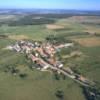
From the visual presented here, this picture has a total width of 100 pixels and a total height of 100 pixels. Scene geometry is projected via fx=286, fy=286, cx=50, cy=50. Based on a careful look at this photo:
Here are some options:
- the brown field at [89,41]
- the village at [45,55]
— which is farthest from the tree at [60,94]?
the brown field at [89,41]

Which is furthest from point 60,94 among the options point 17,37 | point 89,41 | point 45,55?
point 17,37

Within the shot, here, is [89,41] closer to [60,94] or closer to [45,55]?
[45,55]

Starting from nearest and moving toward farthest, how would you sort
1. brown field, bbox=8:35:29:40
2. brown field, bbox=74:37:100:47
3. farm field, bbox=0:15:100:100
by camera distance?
farm field, bbox=0:15:100:100
brown field, bbox=74:37:100:47
brown field, bbox=8:35:29:40

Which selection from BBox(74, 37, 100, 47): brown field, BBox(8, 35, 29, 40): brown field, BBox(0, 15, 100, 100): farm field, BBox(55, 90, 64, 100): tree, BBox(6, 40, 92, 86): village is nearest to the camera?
BBox(55, 90, 64, 100): tree

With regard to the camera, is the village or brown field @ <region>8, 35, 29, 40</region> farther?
brown field @ <region>8, 35, 29, 40</region>

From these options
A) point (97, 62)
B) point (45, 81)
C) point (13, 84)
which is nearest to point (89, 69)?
point (97, 62)

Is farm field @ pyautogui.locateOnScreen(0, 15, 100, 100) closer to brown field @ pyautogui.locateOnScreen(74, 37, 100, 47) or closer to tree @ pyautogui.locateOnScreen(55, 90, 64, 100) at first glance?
tree @ pyautogui.locateOnScreen(55, 90, 64, 100)

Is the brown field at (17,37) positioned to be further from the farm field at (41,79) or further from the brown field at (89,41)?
the brown field at (89,41)

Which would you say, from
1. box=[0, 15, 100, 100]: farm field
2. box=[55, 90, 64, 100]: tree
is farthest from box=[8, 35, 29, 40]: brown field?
box=[55, 90, 64, 100]: tree

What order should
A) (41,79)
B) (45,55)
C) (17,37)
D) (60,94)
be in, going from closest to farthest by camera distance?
(60,94) → (41,79) → (45,55) → (17,37)

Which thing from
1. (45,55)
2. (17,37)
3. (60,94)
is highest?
(45,55)
